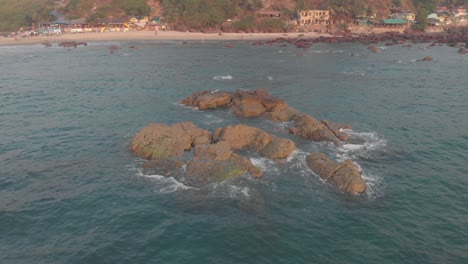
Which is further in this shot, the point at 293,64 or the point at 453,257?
the point at 293,64

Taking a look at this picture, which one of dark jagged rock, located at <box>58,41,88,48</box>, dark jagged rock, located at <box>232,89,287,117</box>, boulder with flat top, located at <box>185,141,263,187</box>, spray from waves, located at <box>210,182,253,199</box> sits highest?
dark jagged rock, located at <box>58,41,88,48</box>

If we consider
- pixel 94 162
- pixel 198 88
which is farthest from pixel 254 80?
pixel 94 162

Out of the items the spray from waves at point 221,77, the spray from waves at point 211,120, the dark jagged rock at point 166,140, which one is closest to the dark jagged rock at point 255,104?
the spray from waves at point 211,120

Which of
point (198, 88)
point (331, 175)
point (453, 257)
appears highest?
point (198, 88)

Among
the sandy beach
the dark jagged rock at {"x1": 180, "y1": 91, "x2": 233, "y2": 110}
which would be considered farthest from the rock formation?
the sandy beach

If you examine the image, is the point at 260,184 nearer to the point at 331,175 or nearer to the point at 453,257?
the point at 331,175

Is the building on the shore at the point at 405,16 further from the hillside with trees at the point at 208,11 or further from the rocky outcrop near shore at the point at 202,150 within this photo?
the rocky outcrop near shore at the point at 202,150

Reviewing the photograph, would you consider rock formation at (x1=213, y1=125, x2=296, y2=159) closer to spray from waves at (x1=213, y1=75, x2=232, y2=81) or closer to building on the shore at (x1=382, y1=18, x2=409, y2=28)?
spray from waves at (x1=213, y1=75, x2=232, y2=81)

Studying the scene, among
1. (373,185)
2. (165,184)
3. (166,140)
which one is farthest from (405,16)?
(165,184)
